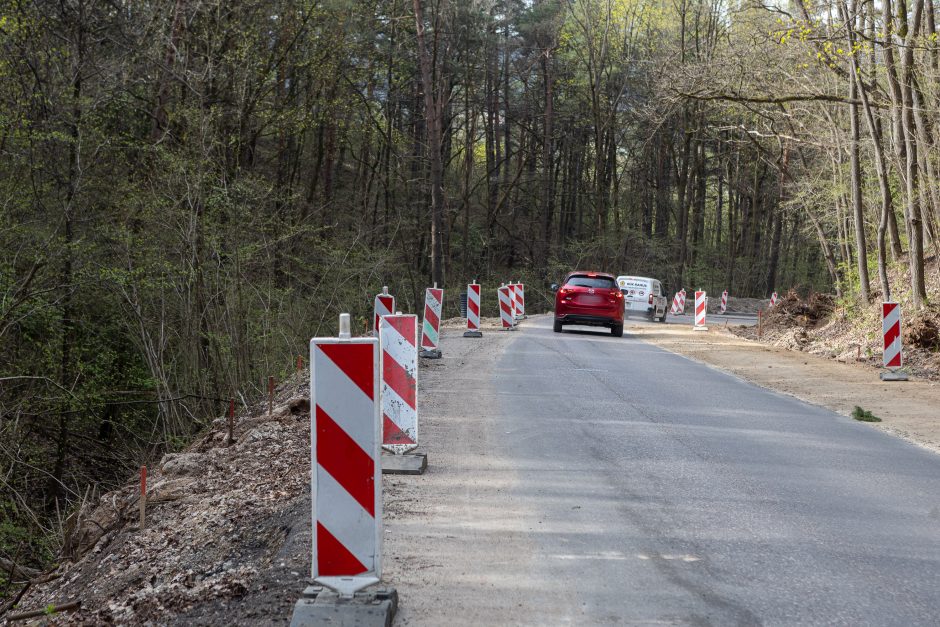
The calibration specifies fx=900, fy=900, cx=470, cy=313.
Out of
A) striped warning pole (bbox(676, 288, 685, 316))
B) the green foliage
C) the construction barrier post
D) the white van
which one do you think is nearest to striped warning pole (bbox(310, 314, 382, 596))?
the green foliage

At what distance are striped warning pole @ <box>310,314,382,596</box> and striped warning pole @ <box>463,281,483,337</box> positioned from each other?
18331mm

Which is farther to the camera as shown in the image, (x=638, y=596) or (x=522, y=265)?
(x=522, y=265)

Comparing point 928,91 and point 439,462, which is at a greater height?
point 928,91

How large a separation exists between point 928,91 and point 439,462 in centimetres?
1556

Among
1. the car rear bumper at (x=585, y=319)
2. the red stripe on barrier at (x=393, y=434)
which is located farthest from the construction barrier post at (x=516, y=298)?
the red stripe on barrier at (x=393, y=434)

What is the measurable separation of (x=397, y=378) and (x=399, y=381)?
0.10 feet

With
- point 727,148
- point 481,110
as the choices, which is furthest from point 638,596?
point 727,148

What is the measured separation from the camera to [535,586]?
4719 millimetres

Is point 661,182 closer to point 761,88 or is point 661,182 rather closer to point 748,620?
point 761,88

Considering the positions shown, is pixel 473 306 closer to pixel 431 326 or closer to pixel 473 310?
pixel 473 310

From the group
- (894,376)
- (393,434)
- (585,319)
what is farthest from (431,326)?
(585,319)

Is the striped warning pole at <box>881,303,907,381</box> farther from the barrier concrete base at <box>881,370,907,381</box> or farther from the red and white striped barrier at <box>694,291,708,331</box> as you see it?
the red and white striped barrier at <box>694,291,708,331</box>

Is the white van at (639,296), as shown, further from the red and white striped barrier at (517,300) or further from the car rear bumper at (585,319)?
the car rear bumper at (585,319)

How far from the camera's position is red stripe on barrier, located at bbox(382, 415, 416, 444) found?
7785mm
